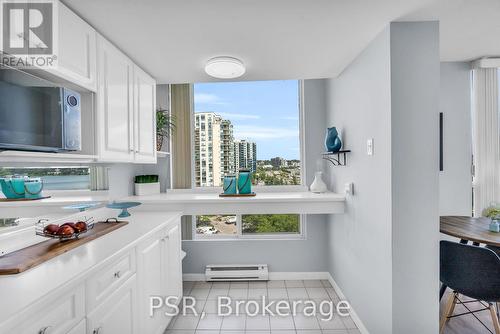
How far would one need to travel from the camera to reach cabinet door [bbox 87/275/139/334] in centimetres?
114

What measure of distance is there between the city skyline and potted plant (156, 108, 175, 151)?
0.54 metres

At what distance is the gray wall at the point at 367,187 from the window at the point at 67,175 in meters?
2.01

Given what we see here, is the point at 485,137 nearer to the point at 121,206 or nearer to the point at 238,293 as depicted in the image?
the point at 238,293

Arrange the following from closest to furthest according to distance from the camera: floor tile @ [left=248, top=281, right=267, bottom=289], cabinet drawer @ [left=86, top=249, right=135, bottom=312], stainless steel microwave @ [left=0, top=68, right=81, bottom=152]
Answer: stainless steel microwave @ [left=0, top=68, right=81, bottom=152]
cabinet drawer @ [left=86, top=249, right=135, bottom=312]
floor tile @ [left=248, top=281, right=267, bottom=289]

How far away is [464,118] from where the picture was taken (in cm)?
258

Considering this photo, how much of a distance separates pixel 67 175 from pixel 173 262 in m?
1.04

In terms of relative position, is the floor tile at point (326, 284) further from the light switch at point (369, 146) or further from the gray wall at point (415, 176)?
the light switch at point (369, 146)

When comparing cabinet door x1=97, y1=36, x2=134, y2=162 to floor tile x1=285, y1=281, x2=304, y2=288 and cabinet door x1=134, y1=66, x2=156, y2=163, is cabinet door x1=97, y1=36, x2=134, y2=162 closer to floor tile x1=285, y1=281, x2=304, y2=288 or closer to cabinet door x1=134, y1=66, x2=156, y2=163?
cabinet door x1=134, y1=66, x2=156, y2=163

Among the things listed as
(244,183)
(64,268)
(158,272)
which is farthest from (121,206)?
(244,183)

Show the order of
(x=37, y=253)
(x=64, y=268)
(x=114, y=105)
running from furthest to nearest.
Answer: (x=114, y=105)
(x=37, y=253)
(x=64, y=268)

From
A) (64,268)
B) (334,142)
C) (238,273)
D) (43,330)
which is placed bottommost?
(238,273)

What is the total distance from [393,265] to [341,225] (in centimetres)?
92

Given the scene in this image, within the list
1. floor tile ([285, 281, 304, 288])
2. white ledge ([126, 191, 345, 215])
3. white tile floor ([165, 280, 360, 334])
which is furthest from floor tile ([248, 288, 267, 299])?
white ledge ([126, 191, 345, 215])

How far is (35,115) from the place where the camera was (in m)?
1.11
